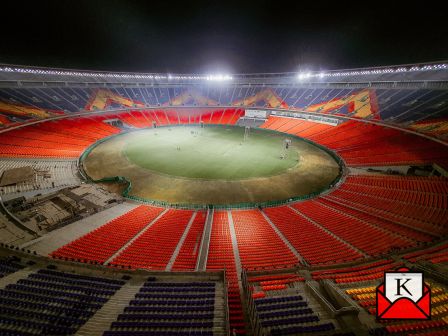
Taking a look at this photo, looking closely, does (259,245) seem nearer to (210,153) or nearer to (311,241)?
(311,241)

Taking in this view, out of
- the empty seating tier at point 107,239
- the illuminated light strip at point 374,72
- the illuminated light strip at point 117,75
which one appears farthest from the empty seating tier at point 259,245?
the illuminated light strip at point 117,75

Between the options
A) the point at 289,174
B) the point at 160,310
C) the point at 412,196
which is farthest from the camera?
the point at 289,174

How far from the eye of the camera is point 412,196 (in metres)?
23.9

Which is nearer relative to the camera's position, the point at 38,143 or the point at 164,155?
the point at 38,143

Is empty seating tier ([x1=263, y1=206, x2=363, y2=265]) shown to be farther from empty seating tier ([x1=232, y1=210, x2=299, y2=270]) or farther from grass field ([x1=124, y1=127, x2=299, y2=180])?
grass field ([x1=124, y1=127, x2=299, y2=180])

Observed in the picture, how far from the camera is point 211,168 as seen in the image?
34.3 meters

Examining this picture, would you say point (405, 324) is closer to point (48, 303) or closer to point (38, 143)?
point (48, 303)

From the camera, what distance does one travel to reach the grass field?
3353cm

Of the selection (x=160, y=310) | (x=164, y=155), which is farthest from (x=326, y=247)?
(x=164, y=155)

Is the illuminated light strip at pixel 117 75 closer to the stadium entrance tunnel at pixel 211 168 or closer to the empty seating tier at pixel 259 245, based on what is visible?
the stadium entrance tunnel at pixel 211 168

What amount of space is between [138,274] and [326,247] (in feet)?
44.9

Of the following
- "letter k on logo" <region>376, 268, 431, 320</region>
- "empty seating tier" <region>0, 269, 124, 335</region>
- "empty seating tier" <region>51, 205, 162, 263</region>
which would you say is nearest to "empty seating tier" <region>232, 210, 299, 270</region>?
"letter k on logo" <region>376, 268, 431, 320</region>

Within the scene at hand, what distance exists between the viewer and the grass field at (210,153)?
110 feet

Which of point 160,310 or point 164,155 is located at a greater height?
point 164,155
